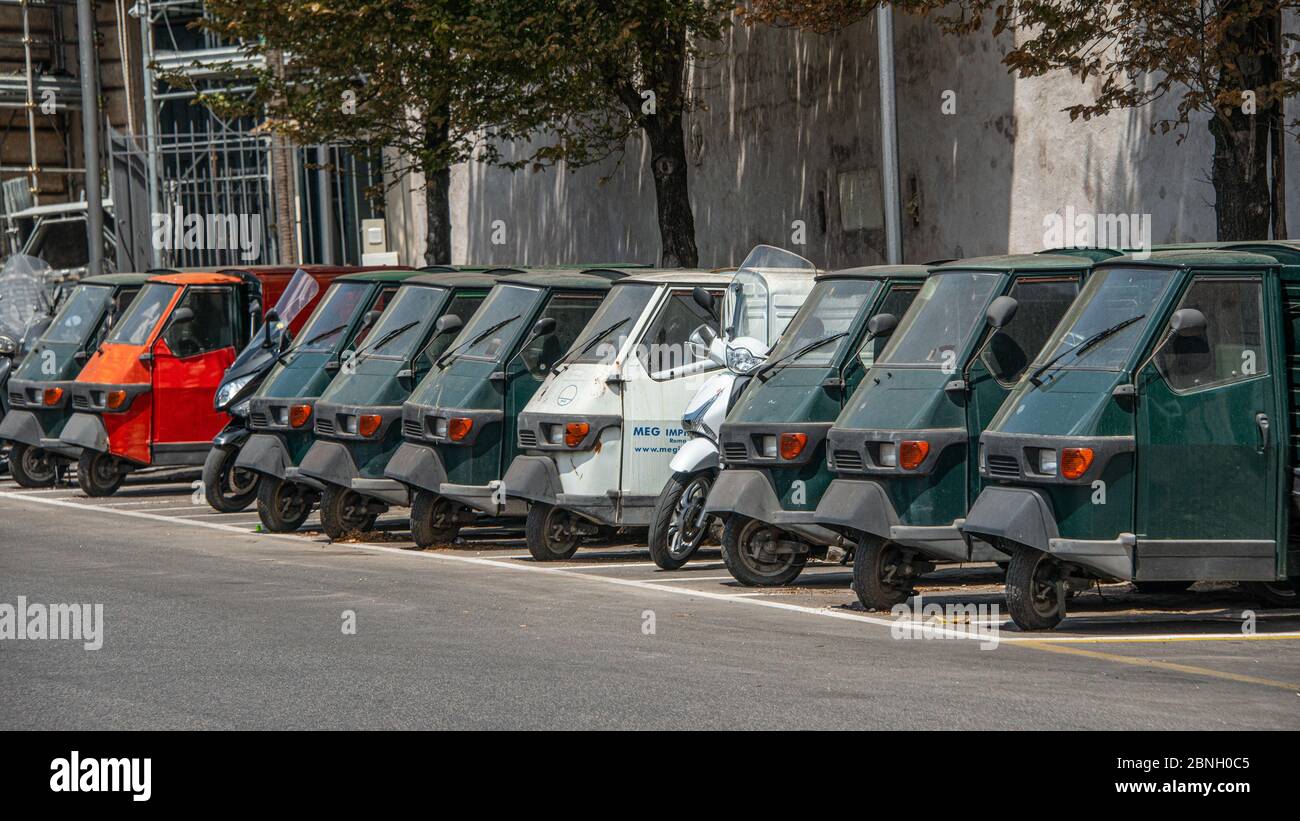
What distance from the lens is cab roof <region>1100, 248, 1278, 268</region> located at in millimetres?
10875

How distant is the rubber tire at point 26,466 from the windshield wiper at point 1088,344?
1346cm

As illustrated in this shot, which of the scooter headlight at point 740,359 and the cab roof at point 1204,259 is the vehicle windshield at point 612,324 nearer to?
the scooter headlight at point 740,359

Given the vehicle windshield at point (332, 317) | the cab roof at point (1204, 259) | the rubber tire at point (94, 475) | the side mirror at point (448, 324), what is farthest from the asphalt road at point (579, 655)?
the rubber tire at point (94, 475)

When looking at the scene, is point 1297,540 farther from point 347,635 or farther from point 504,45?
point 504,45

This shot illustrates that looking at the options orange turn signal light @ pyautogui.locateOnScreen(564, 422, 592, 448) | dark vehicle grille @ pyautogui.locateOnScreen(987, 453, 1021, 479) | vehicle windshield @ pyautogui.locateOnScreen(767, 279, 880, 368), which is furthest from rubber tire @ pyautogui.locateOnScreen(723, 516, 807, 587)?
dark vehicle grille @ pyautogui.locateOnScreen(987, 453, 1021, 479)

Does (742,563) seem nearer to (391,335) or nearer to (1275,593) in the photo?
(1275,593)

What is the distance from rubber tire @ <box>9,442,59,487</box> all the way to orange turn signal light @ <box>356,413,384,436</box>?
6.91 metres

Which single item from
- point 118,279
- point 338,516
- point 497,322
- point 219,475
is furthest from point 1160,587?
point 118,279

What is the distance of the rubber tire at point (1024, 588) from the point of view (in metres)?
10.7

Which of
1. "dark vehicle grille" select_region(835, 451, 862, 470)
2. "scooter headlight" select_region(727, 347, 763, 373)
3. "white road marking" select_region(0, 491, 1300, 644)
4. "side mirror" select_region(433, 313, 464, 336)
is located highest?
"side mirror" select_region(433, 313, 464, 336)

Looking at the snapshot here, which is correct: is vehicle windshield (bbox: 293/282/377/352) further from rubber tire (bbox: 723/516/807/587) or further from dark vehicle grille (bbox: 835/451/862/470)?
dark vehicle grille (bbox: 835/451/862/470)

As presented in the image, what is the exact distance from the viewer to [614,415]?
14.6m

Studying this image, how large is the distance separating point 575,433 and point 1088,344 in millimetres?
4643
